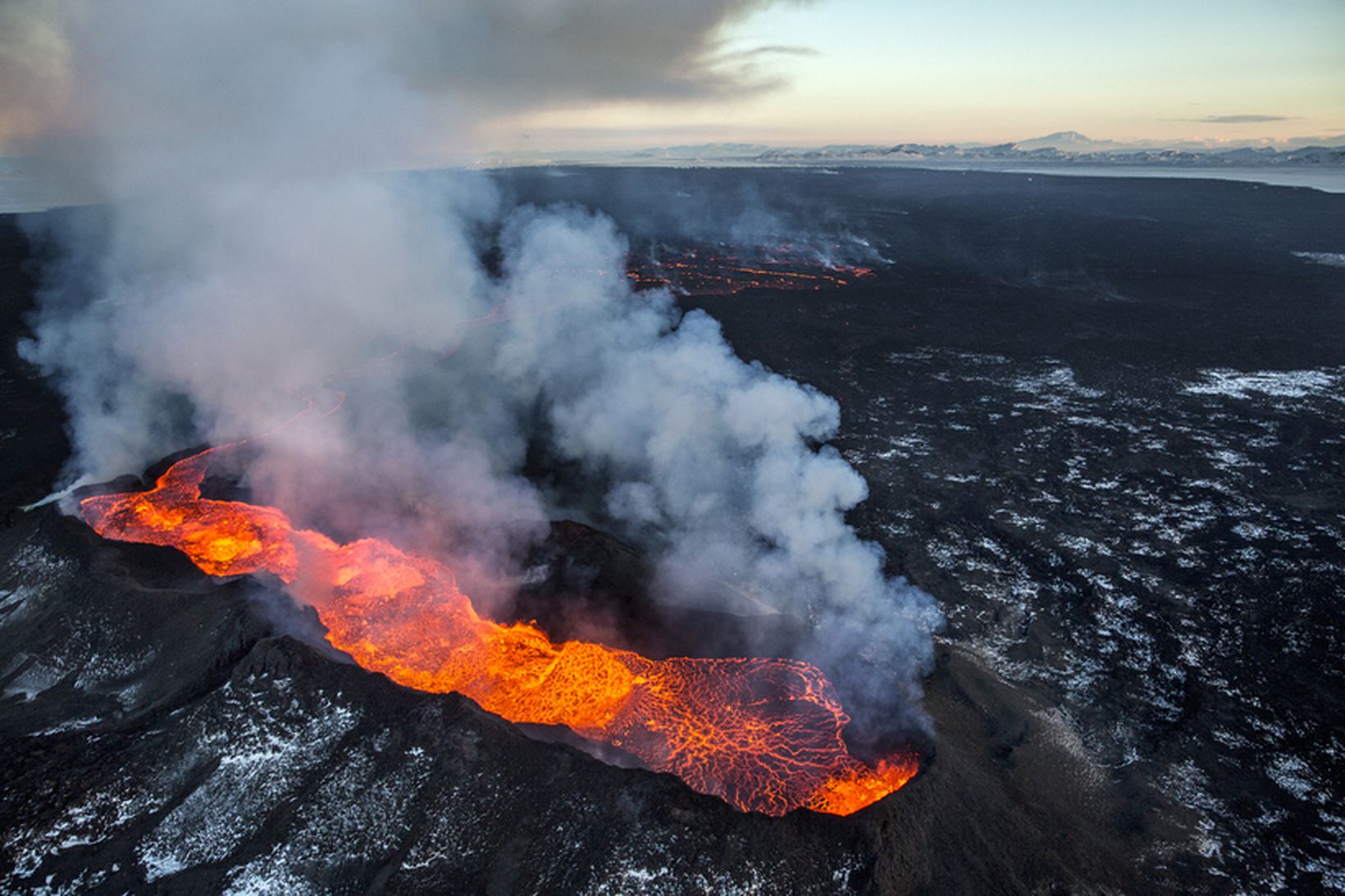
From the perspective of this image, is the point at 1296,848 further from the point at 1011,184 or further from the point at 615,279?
the point at 1011,184

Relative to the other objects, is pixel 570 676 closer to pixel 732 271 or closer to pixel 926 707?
pixel 926 707

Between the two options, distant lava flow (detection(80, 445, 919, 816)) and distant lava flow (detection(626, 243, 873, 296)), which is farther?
distant lava flow (detection(626, 243, 873, 296))

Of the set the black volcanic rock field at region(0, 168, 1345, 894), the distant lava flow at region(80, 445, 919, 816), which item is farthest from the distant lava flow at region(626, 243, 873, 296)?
the distant lava flow at region(80, 445, 919, 816)

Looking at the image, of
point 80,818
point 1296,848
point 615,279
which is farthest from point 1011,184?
point 80,818

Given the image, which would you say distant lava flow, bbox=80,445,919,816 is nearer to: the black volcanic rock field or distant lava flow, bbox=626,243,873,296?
the black volcanic rock field

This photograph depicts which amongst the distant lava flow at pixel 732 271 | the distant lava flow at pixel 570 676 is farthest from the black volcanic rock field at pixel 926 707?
the distant lava flow at pixel 732 271

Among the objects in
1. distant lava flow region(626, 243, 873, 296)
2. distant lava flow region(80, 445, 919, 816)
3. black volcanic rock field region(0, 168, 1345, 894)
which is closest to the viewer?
black volcanic rock field region(0, 168, 1345, 894)
